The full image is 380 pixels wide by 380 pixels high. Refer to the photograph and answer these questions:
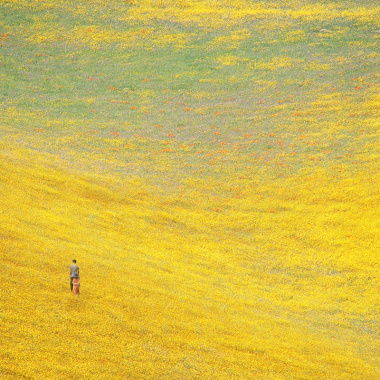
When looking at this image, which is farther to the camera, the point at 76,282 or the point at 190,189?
the point at 190,189

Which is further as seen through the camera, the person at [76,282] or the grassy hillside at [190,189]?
the grassy hillside at [190,189]

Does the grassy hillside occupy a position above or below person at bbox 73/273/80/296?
below

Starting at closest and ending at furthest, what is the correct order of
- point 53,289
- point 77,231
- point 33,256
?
point 53,289 → point 33,256 → point 77,231

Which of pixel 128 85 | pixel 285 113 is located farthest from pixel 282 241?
pixel 128 85

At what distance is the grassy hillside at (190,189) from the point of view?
2414 cm

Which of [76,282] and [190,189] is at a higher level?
[76,282]

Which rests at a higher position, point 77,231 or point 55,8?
point 55,8

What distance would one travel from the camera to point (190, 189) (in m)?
55.8

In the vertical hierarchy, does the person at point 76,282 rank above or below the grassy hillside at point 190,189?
above

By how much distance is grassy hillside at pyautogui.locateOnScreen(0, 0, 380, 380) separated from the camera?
2414 cm

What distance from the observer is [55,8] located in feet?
350

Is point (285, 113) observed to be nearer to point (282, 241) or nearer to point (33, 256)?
point (282, 241)

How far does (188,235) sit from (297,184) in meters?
17.1

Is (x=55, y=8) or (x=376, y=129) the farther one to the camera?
(x=55, y=8)
